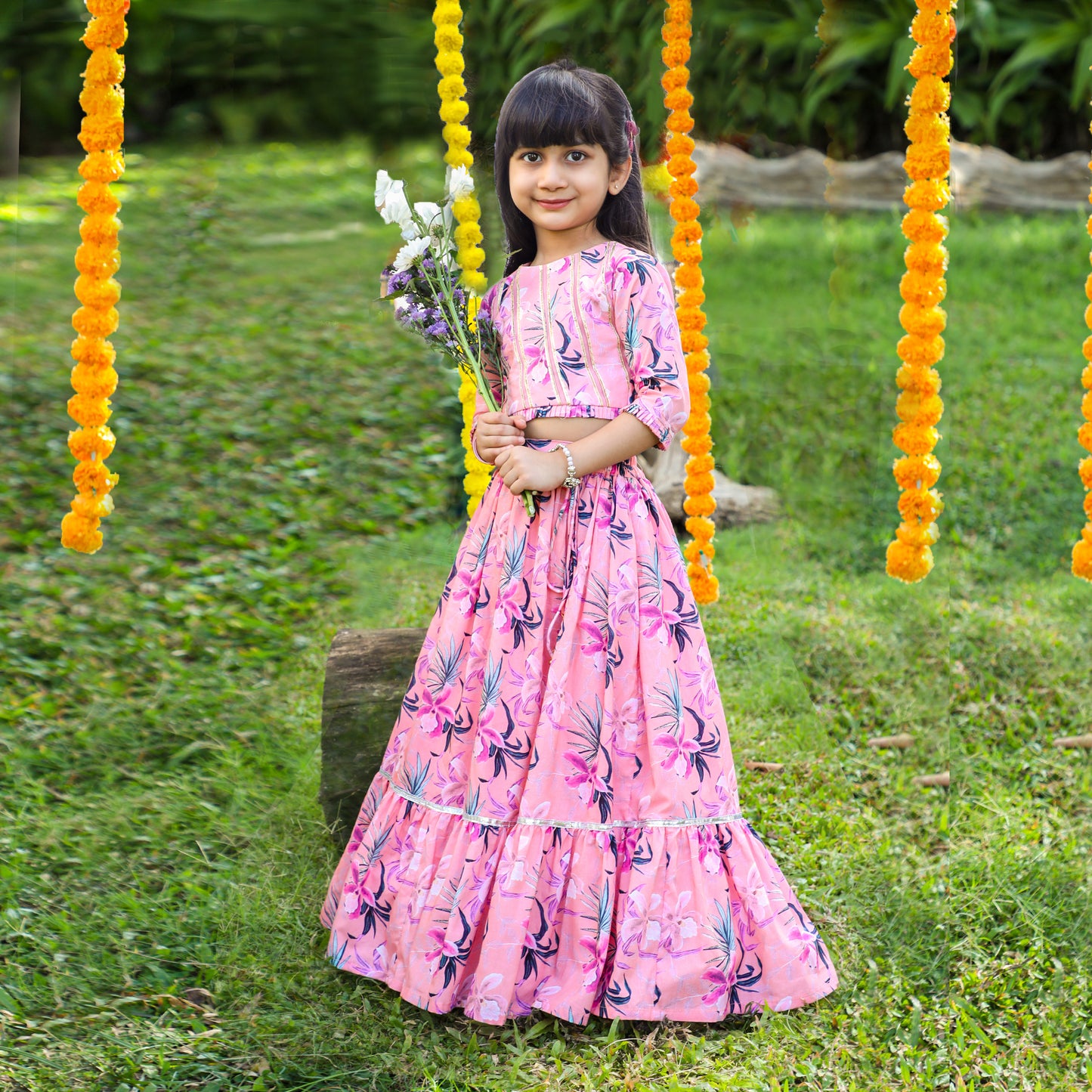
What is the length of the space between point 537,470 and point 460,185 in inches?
24.1

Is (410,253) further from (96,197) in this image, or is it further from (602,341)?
(96,197)

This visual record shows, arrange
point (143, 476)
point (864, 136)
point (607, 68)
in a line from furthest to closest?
point (143, 476) → point (864, 136) → point (607, 68)

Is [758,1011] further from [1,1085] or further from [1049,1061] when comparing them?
[1,1085]

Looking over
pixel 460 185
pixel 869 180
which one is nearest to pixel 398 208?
pixel 460 185

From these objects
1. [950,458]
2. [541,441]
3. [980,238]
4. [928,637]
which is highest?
[980,238]

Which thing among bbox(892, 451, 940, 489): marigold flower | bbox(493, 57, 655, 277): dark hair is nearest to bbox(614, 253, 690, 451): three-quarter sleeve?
bbox(493, 57, 655, 277): dark hair

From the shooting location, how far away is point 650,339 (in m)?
2.13

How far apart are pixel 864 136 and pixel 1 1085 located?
3.57m

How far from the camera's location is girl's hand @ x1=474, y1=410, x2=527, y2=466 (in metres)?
2.18

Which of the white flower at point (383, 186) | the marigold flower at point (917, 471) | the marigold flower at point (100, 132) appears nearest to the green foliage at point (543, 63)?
the marigold flower at point (100, 132)

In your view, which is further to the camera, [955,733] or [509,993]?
[955,733]

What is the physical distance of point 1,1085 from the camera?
6.55 ft

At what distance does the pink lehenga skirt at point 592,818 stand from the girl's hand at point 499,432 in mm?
45

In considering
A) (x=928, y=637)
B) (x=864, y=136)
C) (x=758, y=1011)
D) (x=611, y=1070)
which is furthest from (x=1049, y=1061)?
(x=864, y=136)
